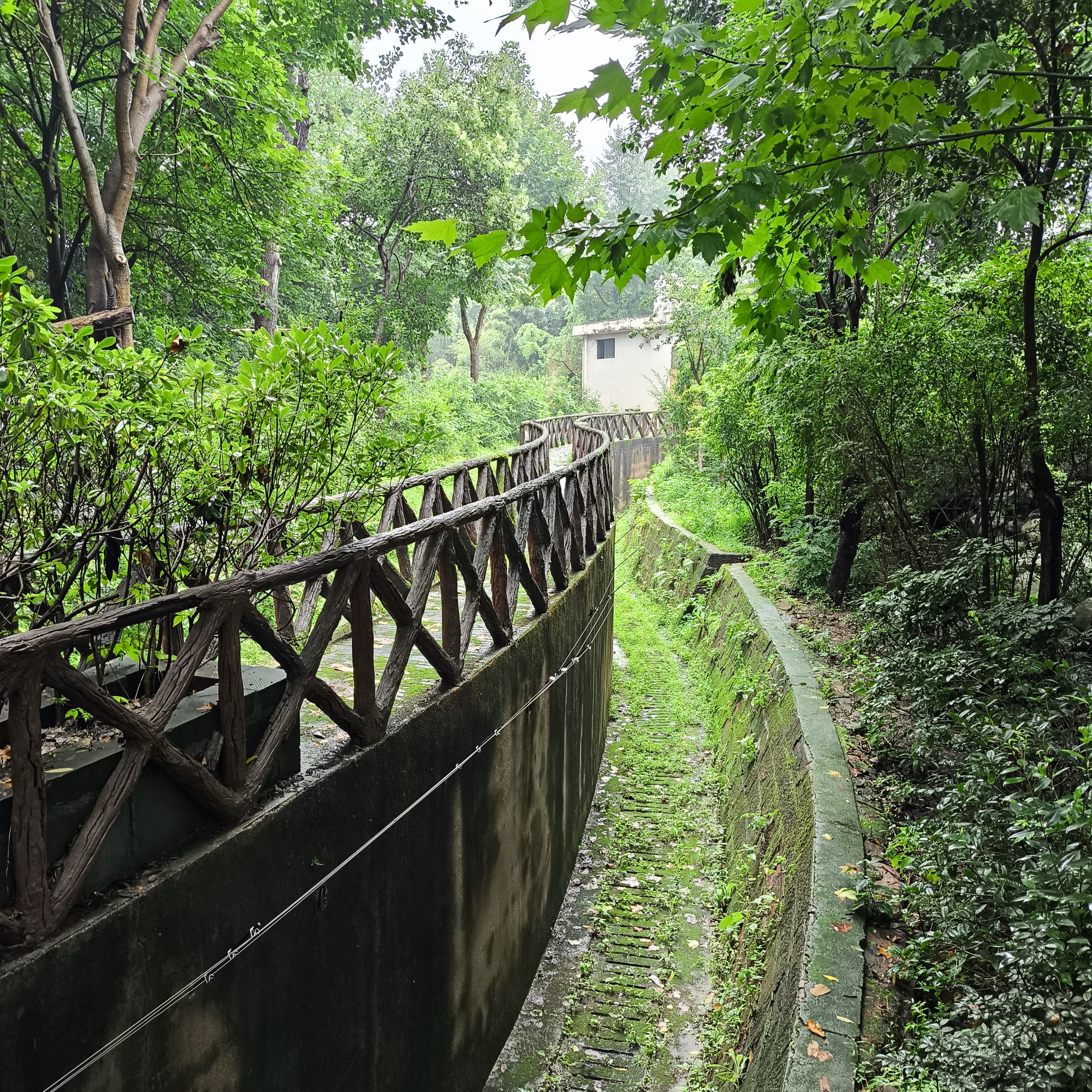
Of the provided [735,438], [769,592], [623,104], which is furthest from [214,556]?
[735,438]

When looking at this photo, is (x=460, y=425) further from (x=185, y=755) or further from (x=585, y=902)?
(x=185, y=755)

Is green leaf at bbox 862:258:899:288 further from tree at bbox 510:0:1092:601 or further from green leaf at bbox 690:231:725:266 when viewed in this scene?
green leaf at bbox 690:231:725:266

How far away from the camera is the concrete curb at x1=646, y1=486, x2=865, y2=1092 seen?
3518mm

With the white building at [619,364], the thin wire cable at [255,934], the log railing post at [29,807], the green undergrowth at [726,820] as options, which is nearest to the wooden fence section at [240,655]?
the log railing post at [29,807]

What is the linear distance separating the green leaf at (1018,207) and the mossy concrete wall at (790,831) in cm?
337

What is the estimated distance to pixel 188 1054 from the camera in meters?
2.65

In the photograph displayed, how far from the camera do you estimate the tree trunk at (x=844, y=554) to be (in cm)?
944

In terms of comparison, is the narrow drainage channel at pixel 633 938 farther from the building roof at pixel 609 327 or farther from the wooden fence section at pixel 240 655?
the building roof at pixel 609 327

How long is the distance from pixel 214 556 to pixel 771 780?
5.12 metres

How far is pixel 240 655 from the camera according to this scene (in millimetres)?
3514

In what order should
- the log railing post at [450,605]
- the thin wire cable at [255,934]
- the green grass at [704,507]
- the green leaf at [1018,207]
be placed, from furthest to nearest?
the green grass at [704,507]
the log railing post at [450,605]
the green leaf at [1018,207]
the thin wire cable at [255,934]

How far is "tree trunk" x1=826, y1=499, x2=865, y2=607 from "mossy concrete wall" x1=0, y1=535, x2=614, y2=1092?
4493mm

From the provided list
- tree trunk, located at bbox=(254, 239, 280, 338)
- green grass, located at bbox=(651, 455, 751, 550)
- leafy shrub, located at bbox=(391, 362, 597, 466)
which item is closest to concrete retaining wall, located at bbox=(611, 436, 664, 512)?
green grass, located at bbox=(651, 455, 751, 550)

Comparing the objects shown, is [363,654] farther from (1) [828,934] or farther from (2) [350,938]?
(1) [828,934]
